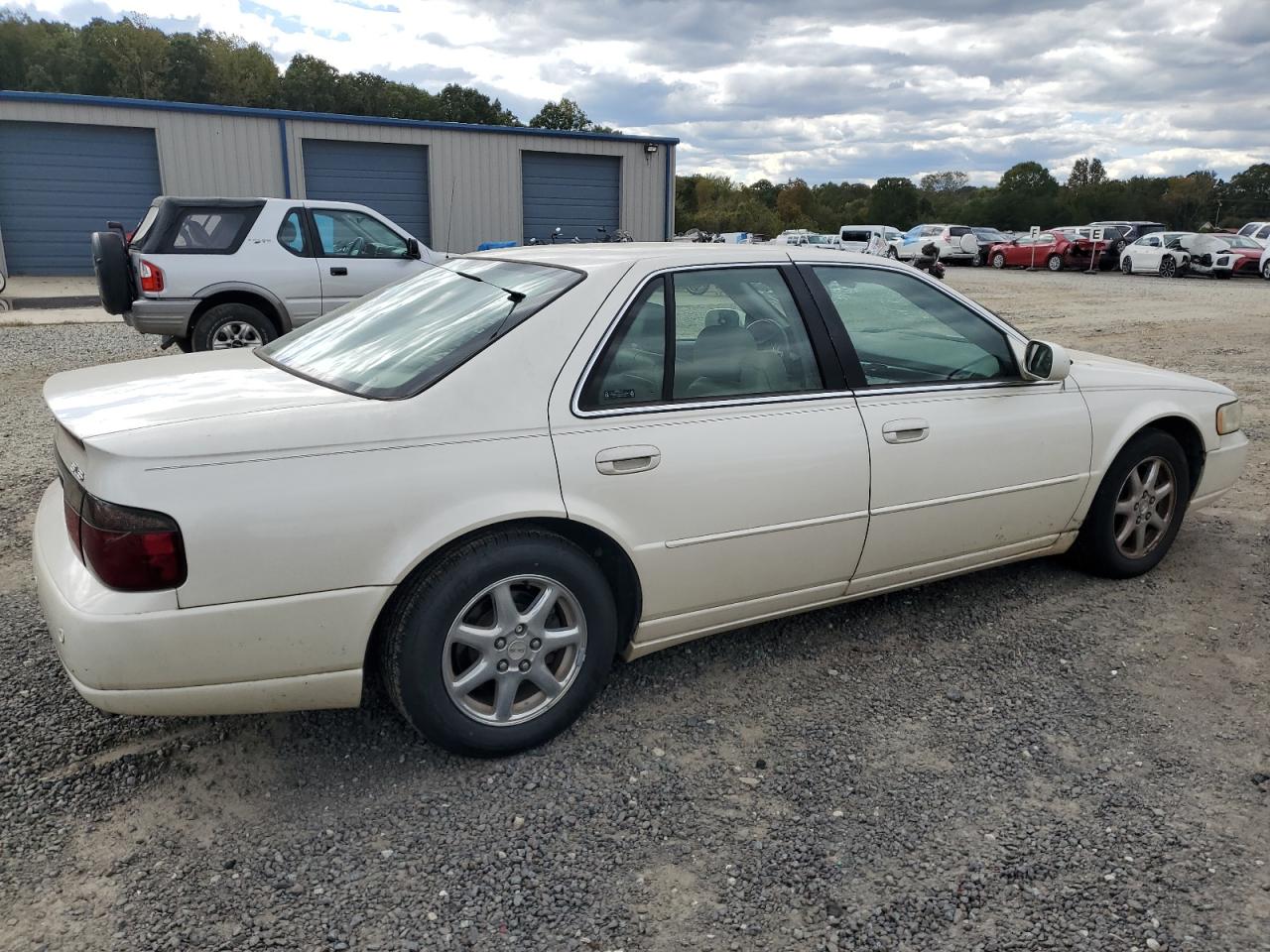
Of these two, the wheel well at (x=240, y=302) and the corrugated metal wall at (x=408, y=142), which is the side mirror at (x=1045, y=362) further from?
the corrugated metal wall at (x=408, y=142)

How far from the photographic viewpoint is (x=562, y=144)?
2212cm

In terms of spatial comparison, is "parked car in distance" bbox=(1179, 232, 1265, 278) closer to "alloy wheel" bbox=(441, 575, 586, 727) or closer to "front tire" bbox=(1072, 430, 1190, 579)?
"front tire" bbox=(1072, 430, 1190, 579)

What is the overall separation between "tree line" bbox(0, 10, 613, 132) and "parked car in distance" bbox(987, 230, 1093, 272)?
86.9ft

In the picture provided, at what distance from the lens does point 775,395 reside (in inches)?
131

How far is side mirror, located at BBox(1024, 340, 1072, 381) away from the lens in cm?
373

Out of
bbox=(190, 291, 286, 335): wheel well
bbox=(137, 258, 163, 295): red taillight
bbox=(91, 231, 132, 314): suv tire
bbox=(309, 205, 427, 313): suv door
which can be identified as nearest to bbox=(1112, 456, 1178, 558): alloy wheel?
bbox=(309, 205, 427, 313): suv door

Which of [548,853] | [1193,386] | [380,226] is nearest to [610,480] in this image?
[548,853]

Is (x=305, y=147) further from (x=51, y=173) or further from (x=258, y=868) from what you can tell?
(x=258, y=868)

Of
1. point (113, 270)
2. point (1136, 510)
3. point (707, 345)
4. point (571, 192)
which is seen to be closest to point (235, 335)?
point (113, 270)

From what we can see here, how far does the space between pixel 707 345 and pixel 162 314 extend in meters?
7.28

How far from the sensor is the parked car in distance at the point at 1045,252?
99.6 ft

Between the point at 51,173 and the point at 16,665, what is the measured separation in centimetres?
1939

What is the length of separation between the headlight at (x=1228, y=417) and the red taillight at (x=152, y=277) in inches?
331

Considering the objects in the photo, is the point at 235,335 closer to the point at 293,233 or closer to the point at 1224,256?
the point at 293,233
